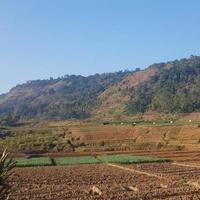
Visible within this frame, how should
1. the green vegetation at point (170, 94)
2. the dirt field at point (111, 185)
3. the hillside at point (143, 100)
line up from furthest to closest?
the hillside at point (143, 100)
the green vegetation at point (170, 94)
the dirt field at point (111, 185)

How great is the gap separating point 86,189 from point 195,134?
1818 inches

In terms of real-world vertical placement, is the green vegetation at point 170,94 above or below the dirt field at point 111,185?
above

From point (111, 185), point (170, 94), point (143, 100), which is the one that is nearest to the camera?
point (111, 185)

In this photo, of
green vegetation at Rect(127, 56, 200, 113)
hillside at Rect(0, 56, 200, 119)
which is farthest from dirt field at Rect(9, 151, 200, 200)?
hillside at Rect(0, 56, 200, 119)

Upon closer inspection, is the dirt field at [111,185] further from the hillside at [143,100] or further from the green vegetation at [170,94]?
the hillside at [143,100]

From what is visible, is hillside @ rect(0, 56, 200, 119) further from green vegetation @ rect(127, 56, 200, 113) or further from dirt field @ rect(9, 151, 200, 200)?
dirt field @ rect(9, 151, 200, 200)

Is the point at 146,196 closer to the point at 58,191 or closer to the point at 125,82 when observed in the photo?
the point at 58,191

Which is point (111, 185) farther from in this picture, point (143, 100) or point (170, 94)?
point (143, 100)

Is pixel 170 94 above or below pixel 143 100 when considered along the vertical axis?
above

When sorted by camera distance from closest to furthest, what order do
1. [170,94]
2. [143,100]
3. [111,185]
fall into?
[111,185] < [170,94] < [143,100]

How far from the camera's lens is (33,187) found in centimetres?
2364

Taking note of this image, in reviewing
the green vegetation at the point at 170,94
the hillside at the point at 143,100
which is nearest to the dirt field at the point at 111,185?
the green vegetation at the point at 170,94

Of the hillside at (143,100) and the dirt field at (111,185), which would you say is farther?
the hillside at (143,100)

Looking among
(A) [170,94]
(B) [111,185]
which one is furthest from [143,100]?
(B) [111,185]
